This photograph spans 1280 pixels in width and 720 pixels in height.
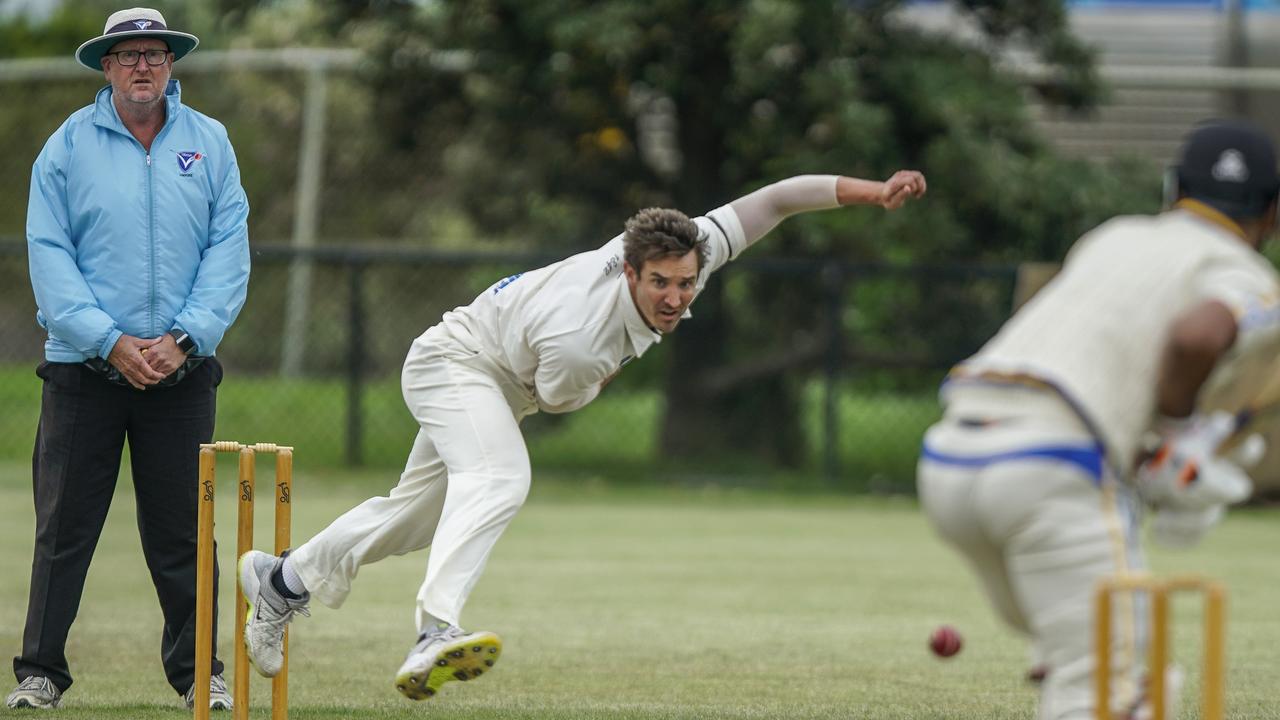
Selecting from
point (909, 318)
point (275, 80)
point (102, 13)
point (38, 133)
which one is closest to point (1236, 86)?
point (909, 318)

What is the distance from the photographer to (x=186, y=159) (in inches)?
244

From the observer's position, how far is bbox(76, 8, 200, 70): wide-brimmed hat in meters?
6.02

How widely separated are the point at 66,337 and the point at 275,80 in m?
16.7

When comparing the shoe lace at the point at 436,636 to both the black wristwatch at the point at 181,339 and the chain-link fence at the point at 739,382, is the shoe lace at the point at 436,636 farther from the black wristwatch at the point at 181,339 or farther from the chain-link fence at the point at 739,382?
the chain-link fence at the point at 739,382

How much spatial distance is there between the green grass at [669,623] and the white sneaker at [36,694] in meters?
0.09

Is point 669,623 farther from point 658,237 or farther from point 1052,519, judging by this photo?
point 1052,519

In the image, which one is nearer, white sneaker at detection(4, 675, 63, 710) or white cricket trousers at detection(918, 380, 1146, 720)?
white cricket trousers at detection(918, 380, 1146, 720)

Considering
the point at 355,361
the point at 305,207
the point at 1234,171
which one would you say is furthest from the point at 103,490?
the point at 305,207

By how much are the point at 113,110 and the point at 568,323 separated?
188 centimetres

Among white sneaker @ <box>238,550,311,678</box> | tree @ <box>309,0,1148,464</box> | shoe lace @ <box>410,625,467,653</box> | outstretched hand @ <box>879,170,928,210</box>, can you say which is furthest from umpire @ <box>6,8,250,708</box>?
tree @ <box>309,0,1148,464</box>

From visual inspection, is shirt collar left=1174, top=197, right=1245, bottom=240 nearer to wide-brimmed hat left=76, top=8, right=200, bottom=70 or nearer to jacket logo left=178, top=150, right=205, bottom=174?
wide-brimmed hat left=76, top=8, right=200, bottom=70

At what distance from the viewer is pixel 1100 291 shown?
4.06 metres

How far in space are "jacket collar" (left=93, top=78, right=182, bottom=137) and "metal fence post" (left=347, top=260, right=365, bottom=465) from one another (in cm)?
1063

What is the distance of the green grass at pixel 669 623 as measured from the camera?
6434 millimetres
